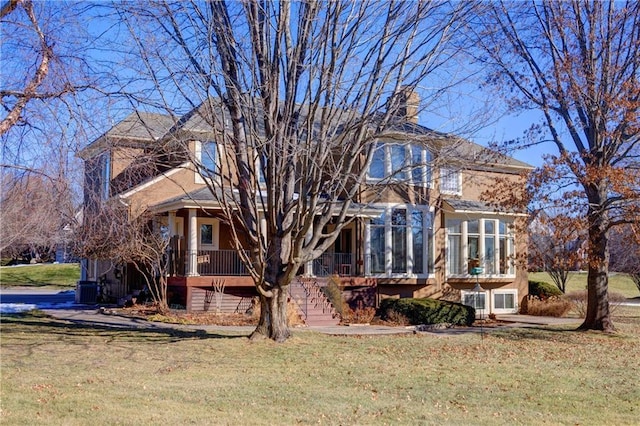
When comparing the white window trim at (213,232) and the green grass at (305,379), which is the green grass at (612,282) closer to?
the white window trim at (213,232)

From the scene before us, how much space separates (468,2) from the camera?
14.0 m

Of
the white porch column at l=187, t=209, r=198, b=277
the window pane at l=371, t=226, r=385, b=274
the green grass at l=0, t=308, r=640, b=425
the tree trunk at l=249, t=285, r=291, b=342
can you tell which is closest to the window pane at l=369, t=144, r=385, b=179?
the window pane at l=371, t=226, r=385, b=274

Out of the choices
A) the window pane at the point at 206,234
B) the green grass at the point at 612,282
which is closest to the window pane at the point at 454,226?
the window pane at the point at 206,234

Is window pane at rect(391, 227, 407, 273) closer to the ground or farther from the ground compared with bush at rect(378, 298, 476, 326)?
farther from the ground

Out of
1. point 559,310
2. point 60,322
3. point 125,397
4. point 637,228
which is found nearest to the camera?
point 125,397

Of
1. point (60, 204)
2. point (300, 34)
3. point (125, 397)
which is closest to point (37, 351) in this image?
point (60, 204)

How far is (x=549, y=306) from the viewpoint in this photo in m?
27.0

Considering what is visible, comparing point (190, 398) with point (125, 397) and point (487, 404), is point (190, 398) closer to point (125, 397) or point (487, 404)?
point (125, 397)

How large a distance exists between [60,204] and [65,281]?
125 ft

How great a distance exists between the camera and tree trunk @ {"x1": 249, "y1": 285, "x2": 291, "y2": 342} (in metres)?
15.2

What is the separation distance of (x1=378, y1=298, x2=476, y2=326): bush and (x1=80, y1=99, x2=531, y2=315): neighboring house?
218cm

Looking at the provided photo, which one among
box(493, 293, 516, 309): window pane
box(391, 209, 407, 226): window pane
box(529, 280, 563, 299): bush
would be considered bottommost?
box(493, 293, 516, 309): window pane

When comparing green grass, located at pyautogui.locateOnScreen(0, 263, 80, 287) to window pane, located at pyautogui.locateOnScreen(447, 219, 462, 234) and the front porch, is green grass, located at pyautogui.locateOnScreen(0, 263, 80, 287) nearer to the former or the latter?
the front porch

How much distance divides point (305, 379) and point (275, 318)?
4.15 m
